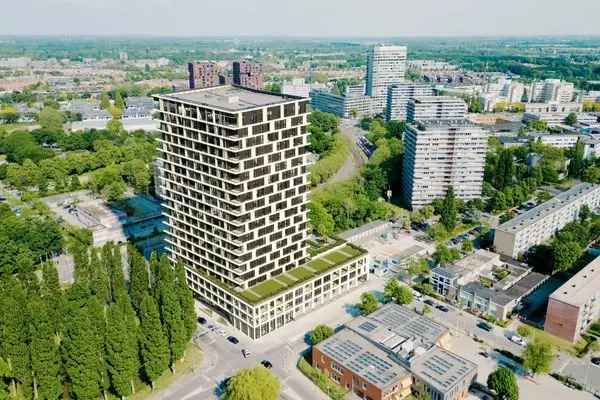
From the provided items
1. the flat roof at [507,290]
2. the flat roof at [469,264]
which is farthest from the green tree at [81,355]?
the flat roof at [507,290]

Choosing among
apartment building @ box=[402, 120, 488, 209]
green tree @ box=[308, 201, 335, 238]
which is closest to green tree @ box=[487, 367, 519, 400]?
green tree @ box=[308, 201, 335, 238]

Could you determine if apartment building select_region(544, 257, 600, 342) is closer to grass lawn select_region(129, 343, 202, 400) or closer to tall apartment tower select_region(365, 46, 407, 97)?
grass lawn select_region(129, 343, 202, 400)

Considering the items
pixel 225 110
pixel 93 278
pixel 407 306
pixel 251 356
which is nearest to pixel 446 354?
pixel 407 306

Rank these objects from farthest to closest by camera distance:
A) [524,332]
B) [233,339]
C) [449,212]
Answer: [449,212] < [233,339] < [524,332]

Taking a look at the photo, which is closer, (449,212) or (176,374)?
(176,374)

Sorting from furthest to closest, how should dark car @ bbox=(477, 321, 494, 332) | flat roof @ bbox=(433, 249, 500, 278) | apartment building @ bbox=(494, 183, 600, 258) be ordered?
apartment building @ bbox=(494, 183, 600, 258) → flat roof @ bbox=(433, 249, 500, 278) → dark car @ bbox=(477, 321, 494, 332)

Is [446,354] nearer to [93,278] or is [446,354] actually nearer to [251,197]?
[251,197]

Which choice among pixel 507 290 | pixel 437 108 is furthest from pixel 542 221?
pixel 437 108

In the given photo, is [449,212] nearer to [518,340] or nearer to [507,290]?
[507,290]

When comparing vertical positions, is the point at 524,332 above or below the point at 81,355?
below
